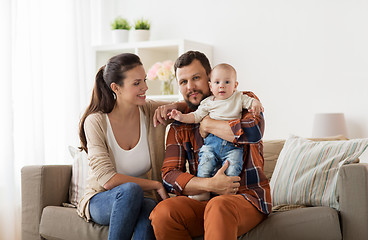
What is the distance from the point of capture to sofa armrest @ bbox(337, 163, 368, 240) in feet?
6.79

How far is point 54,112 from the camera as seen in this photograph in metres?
3.87

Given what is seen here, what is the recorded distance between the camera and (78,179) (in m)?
2.77

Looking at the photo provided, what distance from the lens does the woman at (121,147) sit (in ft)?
6.88

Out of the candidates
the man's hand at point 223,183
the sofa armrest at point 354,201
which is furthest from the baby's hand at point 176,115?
the sofa armrest at point 354,201

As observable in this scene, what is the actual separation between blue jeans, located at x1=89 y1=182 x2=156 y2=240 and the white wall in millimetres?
1941

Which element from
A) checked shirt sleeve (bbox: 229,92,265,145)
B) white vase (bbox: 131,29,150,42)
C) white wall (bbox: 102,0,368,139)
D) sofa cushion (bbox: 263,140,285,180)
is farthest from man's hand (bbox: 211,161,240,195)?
white vase (bbox: 131,29,150,42)

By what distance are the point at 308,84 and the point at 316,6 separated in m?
0.58

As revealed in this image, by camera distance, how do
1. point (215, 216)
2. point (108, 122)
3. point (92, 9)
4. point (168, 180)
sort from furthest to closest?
point (92, 9)
point (108, 122)
point (168, 180)
point (215, 216)

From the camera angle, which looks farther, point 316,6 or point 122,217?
point 316,6

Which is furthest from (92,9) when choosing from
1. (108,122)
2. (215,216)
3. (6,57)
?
(215,216)

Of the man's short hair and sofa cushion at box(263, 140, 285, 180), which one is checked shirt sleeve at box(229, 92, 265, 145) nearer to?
the man's short hair

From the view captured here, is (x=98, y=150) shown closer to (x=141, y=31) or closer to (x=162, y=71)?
(x=162, y=71)

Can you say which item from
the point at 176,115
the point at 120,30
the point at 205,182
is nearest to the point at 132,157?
the point at 176,115

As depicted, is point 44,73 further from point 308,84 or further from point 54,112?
point 308,84
